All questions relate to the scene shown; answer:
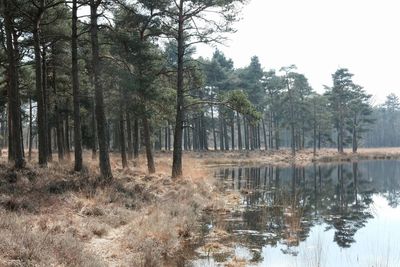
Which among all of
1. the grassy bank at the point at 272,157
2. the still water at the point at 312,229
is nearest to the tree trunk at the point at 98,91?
the still water at the point at 312,229

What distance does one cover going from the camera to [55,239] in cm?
803

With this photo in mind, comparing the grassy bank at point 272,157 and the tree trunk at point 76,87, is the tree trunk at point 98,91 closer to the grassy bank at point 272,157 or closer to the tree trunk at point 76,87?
the tree trunk at point 76,87

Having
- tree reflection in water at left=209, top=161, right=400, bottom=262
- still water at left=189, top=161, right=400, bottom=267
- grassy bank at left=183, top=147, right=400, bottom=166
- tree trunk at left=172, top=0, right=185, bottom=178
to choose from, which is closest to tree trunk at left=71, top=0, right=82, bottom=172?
tree trunk at left=172, top=0, right=185, bottom=178

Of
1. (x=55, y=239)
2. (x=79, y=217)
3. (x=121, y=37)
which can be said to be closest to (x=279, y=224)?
(x=79, y=217)

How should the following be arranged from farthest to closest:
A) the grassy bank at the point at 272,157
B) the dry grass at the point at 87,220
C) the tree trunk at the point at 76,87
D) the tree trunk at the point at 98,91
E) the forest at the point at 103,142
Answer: the grassy bank at the point at 272,157 < the tree trunk at the point at 76,87 < the tree trunk at the point at 98,91 < the forest at the point at 103,142 < the dry grass at the point at 87,220

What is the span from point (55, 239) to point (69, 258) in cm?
91

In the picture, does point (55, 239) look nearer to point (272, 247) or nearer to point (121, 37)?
point (272, 247)

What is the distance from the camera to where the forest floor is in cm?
745

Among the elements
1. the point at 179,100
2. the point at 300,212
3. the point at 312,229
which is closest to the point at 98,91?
the point at 179,100

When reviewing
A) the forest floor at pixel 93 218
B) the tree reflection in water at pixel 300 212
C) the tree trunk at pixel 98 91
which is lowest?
the tree reflection in water at pixel 300 212

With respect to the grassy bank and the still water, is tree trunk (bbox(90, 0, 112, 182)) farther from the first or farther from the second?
the grassy bank

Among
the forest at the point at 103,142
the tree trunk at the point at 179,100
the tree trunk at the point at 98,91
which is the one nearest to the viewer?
the forest at the point at 103,142

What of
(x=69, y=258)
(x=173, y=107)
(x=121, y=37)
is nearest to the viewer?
(x=69, y=258)

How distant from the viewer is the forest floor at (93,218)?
24.5 feet
